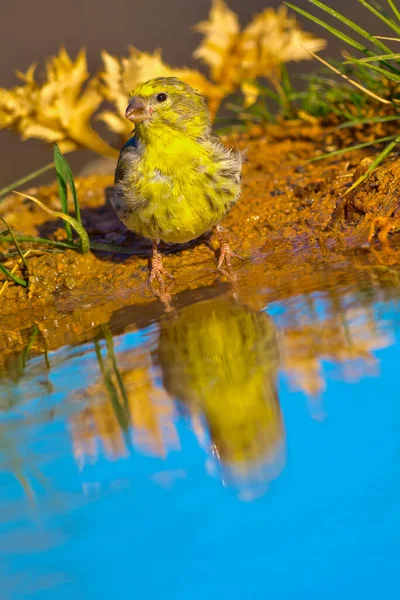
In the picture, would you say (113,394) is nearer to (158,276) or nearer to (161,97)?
(158,276)

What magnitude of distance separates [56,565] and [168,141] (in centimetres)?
262

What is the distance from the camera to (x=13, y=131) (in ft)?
17.6

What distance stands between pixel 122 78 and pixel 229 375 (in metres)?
3.30

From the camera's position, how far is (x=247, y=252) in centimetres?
407

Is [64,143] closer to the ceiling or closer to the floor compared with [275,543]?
closer to the ceiling

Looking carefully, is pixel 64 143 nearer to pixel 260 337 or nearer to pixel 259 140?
pixel 259 140

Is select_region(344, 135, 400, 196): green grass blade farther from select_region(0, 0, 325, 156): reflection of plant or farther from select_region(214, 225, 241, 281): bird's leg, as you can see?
select_region(0, 0, 325, 156): reflection of plant

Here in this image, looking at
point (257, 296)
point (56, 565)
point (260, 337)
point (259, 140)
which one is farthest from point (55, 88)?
point (56, 565)

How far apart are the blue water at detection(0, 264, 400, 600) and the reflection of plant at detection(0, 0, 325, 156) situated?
2.85 m

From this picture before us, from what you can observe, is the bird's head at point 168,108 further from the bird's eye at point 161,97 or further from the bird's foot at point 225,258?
the bird's foot at point 225,258

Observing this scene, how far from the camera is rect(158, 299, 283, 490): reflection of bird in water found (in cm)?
202

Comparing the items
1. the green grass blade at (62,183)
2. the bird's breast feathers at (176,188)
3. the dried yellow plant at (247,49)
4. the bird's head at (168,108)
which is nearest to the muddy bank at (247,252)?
the green grass blade at (62,183)

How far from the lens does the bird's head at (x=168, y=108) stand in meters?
3.95

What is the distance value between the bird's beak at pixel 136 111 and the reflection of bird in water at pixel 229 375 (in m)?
1.11
